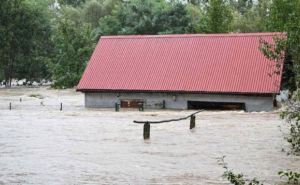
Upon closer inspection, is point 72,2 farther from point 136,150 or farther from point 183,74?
point 136,150

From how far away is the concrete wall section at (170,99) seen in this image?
116 ft

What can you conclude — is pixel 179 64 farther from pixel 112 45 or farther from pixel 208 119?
pixel 208 119

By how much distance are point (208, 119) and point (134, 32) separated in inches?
1270

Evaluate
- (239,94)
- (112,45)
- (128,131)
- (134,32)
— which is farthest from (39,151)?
(134,32)

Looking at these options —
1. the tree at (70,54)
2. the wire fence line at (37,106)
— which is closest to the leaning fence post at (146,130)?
the wire fence line at (37,106)

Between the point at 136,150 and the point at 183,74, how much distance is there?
1989cm

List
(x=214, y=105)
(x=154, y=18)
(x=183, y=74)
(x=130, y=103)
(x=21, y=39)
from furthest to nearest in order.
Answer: (x=21, y=39) < (x=154, y=18) < (x=130, y=103) < (x=183, y=74) < (x=214, y=105)

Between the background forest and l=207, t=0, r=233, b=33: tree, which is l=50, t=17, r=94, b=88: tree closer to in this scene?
the background forest

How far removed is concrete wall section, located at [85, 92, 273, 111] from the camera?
35.2 metres

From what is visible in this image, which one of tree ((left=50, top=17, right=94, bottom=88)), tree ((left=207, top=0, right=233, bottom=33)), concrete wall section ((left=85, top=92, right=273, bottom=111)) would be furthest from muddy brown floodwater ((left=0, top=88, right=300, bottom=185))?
tree ((left=50, top=17, right=94, bottom=88))

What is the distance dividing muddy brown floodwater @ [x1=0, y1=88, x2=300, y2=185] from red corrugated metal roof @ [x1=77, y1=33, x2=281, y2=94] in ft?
16.9

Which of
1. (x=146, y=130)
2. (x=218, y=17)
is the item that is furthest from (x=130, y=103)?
(x=218, y=17)

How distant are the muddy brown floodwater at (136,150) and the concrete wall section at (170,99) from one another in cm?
402

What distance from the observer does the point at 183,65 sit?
39.5 m
